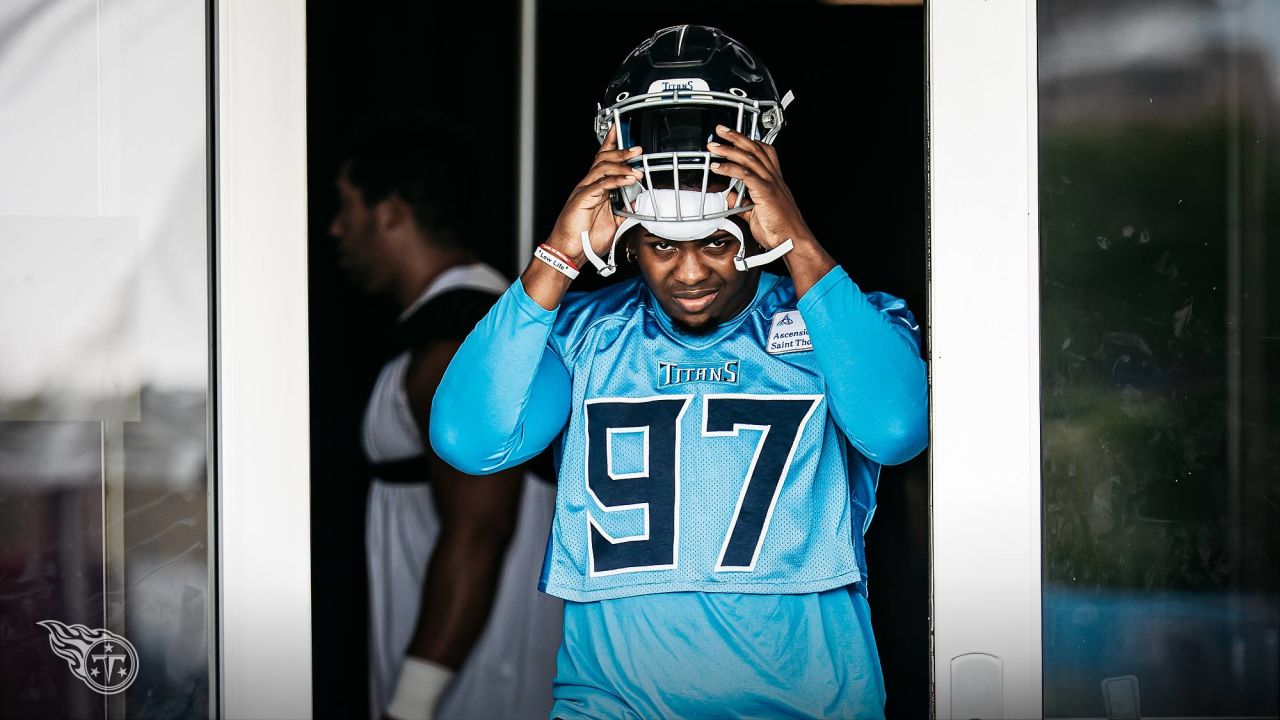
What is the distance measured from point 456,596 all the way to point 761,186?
84cm

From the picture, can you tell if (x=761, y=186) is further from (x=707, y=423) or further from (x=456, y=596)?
(x=456, y=596)

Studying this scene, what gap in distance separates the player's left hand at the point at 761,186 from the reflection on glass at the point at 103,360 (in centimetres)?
87

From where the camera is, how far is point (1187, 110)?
1.59 meters

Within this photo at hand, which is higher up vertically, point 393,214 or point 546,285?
A: point 393,214

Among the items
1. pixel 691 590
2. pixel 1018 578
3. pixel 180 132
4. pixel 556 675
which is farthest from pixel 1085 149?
pixel 180 132

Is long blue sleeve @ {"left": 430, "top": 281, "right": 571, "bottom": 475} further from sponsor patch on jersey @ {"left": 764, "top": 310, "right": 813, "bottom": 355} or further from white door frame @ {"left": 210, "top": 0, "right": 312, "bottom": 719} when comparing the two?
sponsor patch on jersey @ {"left": 764, "top": 310, "right": 813, "bottom": 355}

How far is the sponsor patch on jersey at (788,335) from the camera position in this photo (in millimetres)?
1600

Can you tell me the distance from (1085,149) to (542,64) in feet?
2.95

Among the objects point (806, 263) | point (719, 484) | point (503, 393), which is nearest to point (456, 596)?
point (503, 393)

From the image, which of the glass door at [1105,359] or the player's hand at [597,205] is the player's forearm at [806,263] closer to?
the glass door at [1105,359]

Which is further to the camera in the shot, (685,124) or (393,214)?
(393,214)

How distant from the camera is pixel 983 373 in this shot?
5.09 ft

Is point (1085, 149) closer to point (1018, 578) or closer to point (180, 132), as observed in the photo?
point (1018, 578)

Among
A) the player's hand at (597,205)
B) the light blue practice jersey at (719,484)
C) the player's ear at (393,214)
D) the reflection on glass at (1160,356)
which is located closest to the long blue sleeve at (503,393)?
the light blue practice jersey at (719,484)
